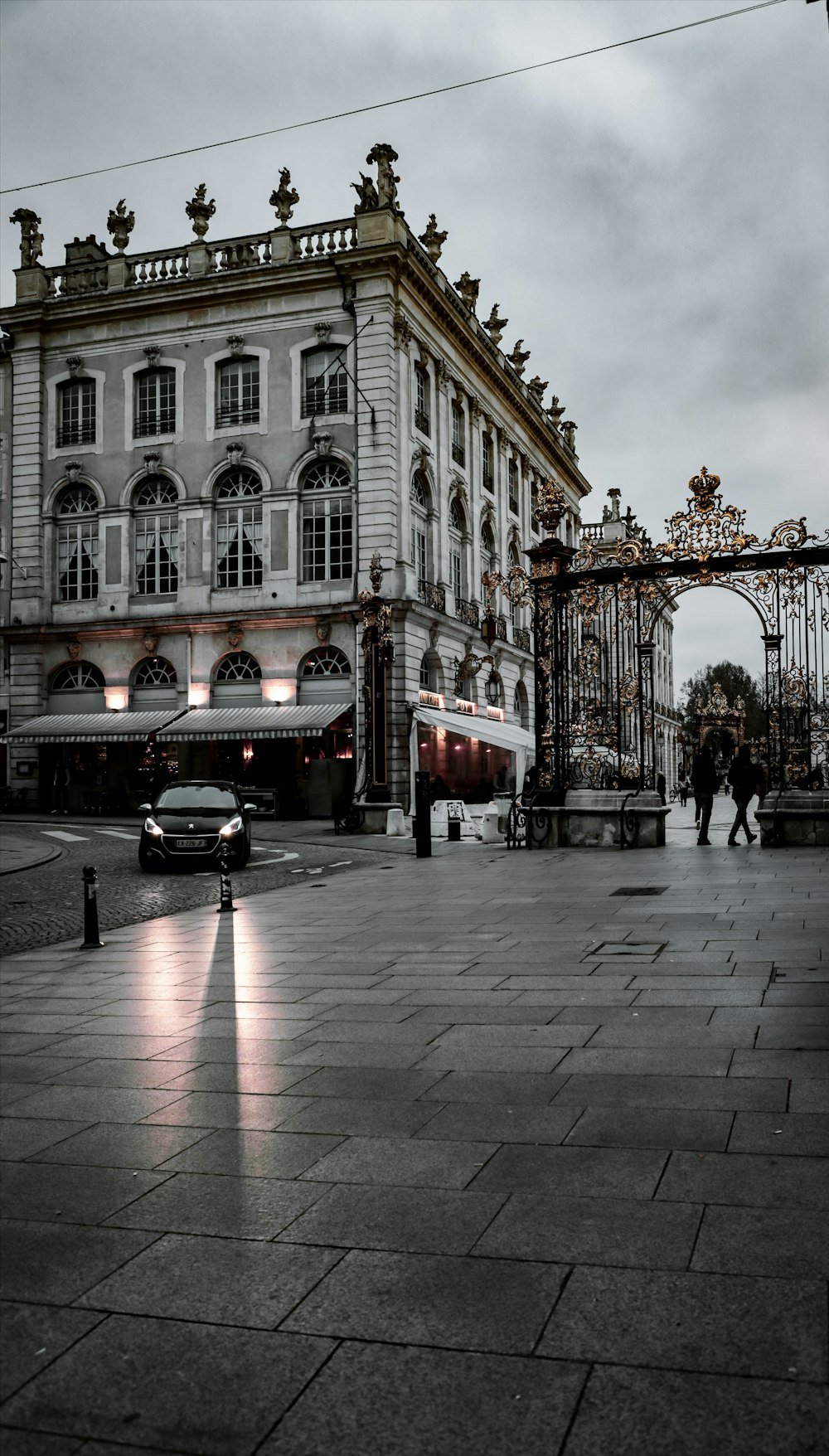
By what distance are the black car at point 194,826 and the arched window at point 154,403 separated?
70.0ft

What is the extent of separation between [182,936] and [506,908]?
3308 millimetres

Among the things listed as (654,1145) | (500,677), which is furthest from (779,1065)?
(500,677)

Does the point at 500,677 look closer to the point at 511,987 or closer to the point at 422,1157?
the point at 511,987

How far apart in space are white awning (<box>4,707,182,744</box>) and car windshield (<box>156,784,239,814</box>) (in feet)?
54.3

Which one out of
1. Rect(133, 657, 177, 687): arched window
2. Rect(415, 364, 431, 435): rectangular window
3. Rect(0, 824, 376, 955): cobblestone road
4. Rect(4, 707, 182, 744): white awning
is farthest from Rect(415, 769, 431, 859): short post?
Rect(415, 364, 431, 435): rectangular window

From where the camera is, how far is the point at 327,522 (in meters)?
37.0

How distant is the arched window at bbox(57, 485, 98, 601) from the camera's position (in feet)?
131

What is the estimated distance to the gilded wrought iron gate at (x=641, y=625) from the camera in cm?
1917

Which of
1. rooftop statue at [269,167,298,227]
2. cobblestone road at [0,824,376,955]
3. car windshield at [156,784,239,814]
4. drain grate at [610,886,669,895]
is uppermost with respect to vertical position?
rooftop statue at [269,167,298,227]

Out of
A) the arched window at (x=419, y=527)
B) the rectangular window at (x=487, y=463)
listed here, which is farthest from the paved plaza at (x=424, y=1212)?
the rectangular window at (x=487, y=463)

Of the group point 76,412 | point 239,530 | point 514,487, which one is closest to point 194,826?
point 239,530

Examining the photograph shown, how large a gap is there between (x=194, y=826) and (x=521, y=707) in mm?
32956

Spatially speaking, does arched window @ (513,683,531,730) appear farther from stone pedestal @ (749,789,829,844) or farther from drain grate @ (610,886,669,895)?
drain grate @ (610,886,669,895)

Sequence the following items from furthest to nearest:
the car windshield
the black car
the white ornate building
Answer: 1. the white ornate building
2. the car windshield
3. the black car
